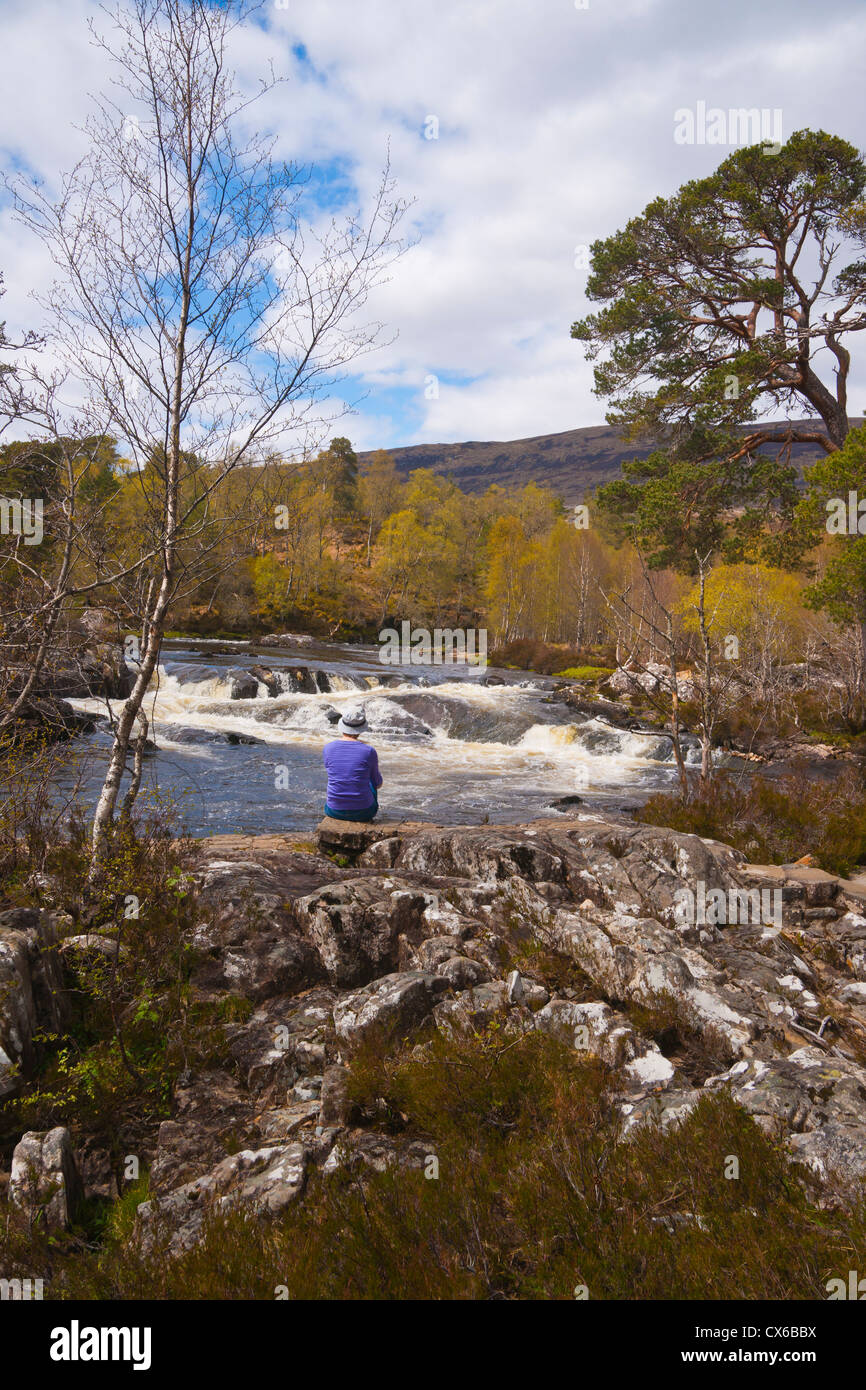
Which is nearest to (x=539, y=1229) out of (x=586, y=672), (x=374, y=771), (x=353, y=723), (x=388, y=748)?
(x=353, y=723)

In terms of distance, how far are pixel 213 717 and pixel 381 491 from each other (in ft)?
190

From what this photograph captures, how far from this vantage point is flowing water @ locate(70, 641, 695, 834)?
13.0 m

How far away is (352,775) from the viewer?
8.24 metres

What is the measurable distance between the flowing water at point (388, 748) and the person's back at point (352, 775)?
2.34 m

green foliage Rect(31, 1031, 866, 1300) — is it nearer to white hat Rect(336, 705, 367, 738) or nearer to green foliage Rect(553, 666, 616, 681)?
white hat Rect(336, 705, 367, 738)

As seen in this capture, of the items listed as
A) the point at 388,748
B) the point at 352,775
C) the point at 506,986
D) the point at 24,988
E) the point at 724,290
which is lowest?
the point at 388,748

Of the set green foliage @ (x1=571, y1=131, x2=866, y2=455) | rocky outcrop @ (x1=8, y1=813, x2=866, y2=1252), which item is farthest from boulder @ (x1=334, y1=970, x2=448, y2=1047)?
green foliage @ (x1=571, y1=131, x2=866, y2=455)

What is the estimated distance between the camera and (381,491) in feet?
243

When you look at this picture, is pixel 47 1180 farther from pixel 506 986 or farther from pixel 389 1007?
pixel 506 986

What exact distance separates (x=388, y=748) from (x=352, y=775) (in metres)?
10.9

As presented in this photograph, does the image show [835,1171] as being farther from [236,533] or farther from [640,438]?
[640,438]

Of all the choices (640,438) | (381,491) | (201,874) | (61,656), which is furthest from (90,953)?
(381,491)

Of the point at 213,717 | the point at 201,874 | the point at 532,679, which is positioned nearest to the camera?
the point at 201,874
